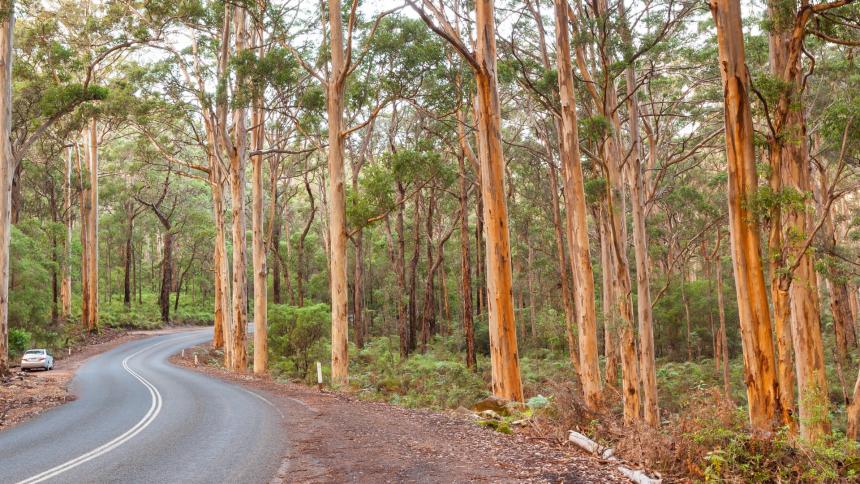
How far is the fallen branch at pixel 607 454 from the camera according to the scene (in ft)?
18.8

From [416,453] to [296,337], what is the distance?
17.5 meters

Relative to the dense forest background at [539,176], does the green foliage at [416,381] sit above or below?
below

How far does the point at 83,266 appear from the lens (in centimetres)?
3903

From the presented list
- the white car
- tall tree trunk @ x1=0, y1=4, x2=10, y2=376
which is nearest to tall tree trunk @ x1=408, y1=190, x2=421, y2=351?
the white car

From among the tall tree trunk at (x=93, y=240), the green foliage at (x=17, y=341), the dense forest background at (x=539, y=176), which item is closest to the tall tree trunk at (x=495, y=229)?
the dense forest background at (x=539, y=176)

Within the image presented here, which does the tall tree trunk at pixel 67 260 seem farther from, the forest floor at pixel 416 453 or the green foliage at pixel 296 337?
the forest floor at pixel 416 453

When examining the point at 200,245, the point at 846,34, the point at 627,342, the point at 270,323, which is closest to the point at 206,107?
the point at 270,323

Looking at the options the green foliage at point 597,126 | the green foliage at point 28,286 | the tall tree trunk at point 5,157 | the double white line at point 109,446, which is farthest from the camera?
the green foliage at point 28,286

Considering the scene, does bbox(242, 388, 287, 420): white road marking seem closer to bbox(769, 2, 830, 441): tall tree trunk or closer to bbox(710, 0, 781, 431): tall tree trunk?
bbox(710, 0, 781, 431): tall tree trunk

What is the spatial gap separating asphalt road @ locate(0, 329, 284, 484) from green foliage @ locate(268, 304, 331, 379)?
6.66 m

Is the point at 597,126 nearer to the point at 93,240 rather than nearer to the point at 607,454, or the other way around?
the point at 607,454

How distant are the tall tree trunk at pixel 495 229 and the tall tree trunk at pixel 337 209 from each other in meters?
5.59

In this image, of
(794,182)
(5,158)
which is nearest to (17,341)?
(5,158)

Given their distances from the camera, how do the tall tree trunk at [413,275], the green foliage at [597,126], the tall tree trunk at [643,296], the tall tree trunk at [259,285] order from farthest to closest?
the tall tree trunk at [413,275] → the tall tree trunk at [259,285] → the green foliage at [597,126] → the tall tree trunk at [643,296]
